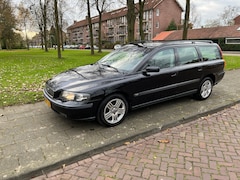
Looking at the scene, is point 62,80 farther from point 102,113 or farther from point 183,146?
point 183,146

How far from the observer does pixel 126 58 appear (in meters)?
4.46

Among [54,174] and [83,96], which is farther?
[83,96]

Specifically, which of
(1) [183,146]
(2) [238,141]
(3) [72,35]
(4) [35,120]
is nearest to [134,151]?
(1) [183,146]

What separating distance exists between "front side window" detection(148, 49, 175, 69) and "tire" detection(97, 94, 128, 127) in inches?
41.6

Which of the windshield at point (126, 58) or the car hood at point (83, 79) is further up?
the windshield at point (126, 58)

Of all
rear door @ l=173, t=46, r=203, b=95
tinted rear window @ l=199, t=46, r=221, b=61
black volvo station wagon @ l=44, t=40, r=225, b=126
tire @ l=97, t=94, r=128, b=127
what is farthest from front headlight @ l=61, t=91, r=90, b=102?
tinted rear window @ l=199, t=46, r=221, b=61

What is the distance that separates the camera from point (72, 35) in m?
96.8

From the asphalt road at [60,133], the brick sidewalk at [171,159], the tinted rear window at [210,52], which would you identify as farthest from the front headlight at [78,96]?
the tinted rear window at [210,52]

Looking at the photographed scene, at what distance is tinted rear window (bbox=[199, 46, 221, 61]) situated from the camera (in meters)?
5.26

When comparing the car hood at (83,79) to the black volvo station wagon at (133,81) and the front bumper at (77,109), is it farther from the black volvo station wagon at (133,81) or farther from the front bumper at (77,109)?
the front bumper at (77,109)

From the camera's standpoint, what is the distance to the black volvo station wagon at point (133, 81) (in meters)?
3.42

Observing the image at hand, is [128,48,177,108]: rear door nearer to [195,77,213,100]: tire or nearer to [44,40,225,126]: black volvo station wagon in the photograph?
[44,40,225,126]: black volvo station wagon

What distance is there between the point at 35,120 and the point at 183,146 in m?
2.90

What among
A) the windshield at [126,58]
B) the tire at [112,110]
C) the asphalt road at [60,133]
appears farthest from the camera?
the windshield at [126,58]
